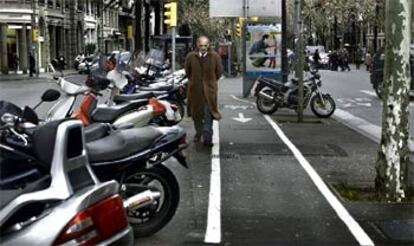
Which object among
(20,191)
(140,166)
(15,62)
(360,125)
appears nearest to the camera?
(20,191)

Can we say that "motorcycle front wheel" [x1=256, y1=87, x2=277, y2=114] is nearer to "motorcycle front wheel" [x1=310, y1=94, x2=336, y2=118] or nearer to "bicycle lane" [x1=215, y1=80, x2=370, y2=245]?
"motorcycle front wheel" [x1=310, y1=94, x2=336, y2=118]

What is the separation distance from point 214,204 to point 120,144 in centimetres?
236

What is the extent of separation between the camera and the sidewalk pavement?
272 inches

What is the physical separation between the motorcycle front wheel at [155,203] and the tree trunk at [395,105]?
9.21 feet

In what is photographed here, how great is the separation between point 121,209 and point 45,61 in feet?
175

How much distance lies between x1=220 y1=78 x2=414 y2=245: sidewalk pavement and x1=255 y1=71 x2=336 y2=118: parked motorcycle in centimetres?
25

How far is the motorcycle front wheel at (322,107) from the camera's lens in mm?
16953

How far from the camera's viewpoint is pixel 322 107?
1698cm

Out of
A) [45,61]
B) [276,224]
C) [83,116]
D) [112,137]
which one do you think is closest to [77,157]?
[112,137]

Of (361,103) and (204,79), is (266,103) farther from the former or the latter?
(204,79)

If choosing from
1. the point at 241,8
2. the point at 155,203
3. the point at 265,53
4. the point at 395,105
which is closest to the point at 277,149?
the point at 395,105

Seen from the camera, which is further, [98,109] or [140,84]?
[140,84]

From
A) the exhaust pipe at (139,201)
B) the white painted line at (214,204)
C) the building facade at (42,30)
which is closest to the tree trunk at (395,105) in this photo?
the white painted line at (214,204)

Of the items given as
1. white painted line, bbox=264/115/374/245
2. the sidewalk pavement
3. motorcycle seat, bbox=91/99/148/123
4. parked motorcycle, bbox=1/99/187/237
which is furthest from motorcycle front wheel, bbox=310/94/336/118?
parked motorcycle, bbox=1/99/187/237
